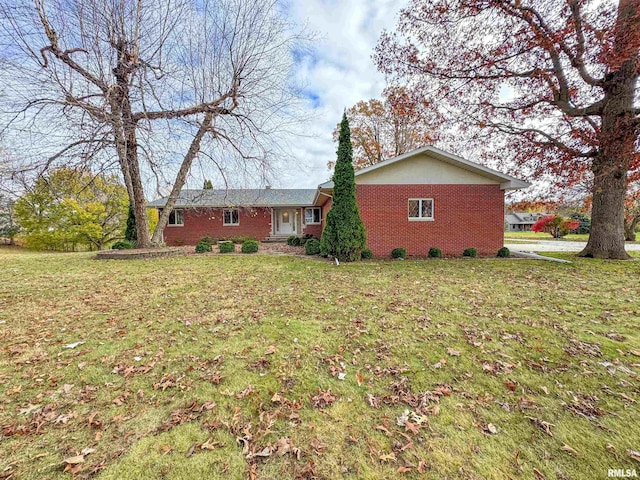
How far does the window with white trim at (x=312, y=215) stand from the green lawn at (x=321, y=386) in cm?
1497

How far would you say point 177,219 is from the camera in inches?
736

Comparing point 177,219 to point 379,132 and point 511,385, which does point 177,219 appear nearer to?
point 379,132

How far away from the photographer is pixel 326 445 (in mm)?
1972

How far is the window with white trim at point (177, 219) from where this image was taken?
1862 centimetres

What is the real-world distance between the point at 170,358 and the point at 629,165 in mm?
13988

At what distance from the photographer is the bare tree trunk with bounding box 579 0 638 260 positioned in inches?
325

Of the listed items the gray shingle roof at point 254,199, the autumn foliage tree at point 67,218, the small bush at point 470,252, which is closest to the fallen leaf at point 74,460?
the small bush at point 470,252

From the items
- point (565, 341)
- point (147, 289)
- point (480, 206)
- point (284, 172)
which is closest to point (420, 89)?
point (480, 206)

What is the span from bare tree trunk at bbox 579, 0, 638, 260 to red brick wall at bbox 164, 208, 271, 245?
16846 millimetres

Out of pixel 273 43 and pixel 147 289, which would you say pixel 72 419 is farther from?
pixel 273 43

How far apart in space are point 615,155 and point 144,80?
15.3 meters

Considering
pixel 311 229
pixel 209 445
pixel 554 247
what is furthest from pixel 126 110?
pixel 554 247

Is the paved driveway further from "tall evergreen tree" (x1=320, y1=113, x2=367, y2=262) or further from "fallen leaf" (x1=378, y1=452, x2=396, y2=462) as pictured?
"fallen leaf" (x1=378, y1=452, x2=396, y2=462)

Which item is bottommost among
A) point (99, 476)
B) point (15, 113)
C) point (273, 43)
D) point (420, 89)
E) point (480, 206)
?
point (99, 476)
